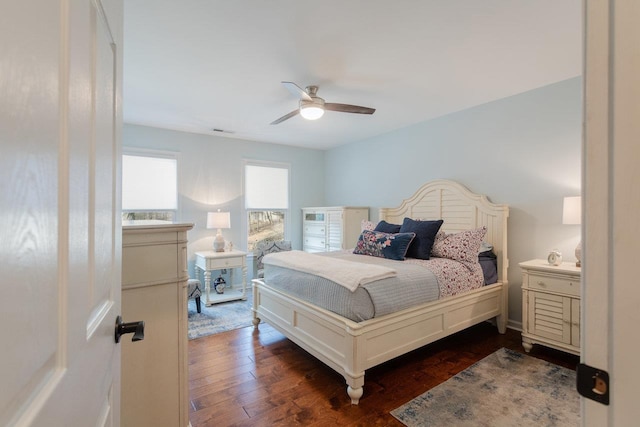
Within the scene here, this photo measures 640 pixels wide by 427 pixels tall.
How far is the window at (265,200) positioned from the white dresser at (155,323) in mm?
3674

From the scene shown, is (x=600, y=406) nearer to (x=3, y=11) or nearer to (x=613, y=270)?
(x=613, y=270)

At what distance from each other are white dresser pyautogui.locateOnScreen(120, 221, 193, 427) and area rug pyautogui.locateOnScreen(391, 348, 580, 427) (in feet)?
4.43

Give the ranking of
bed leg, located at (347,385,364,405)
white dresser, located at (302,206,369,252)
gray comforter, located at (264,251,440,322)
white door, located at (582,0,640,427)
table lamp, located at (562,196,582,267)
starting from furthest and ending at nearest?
white dresser, located at (302,206,369,252) < table lamp, located at (562,196,582,267) < gray comforter, located at (264,251,440,322) < bed leg, located at (347,385,364,405) < white door, located at (582,0,640,427)

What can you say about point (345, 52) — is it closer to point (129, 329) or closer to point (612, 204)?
point (612, 204)

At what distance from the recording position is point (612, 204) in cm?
54

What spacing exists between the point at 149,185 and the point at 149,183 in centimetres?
3

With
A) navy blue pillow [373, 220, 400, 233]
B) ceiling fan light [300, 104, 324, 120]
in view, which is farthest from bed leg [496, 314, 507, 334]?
ceiling fan light [300, 104, 324, 120]

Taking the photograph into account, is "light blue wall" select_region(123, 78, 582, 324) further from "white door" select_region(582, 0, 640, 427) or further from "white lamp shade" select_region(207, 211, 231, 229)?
"white door" select_region(582, 0, 640, 427)

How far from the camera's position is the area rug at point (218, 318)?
3.22 meters

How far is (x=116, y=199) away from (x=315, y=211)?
4.53m

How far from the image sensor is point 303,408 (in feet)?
6.34

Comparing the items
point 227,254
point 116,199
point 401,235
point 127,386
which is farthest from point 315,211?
point 116,199

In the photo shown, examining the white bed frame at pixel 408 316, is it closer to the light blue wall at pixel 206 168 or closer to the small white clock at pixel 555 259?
the small white clock at pixel 555 259

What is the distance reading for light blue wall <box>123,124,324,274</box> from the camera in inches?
171
